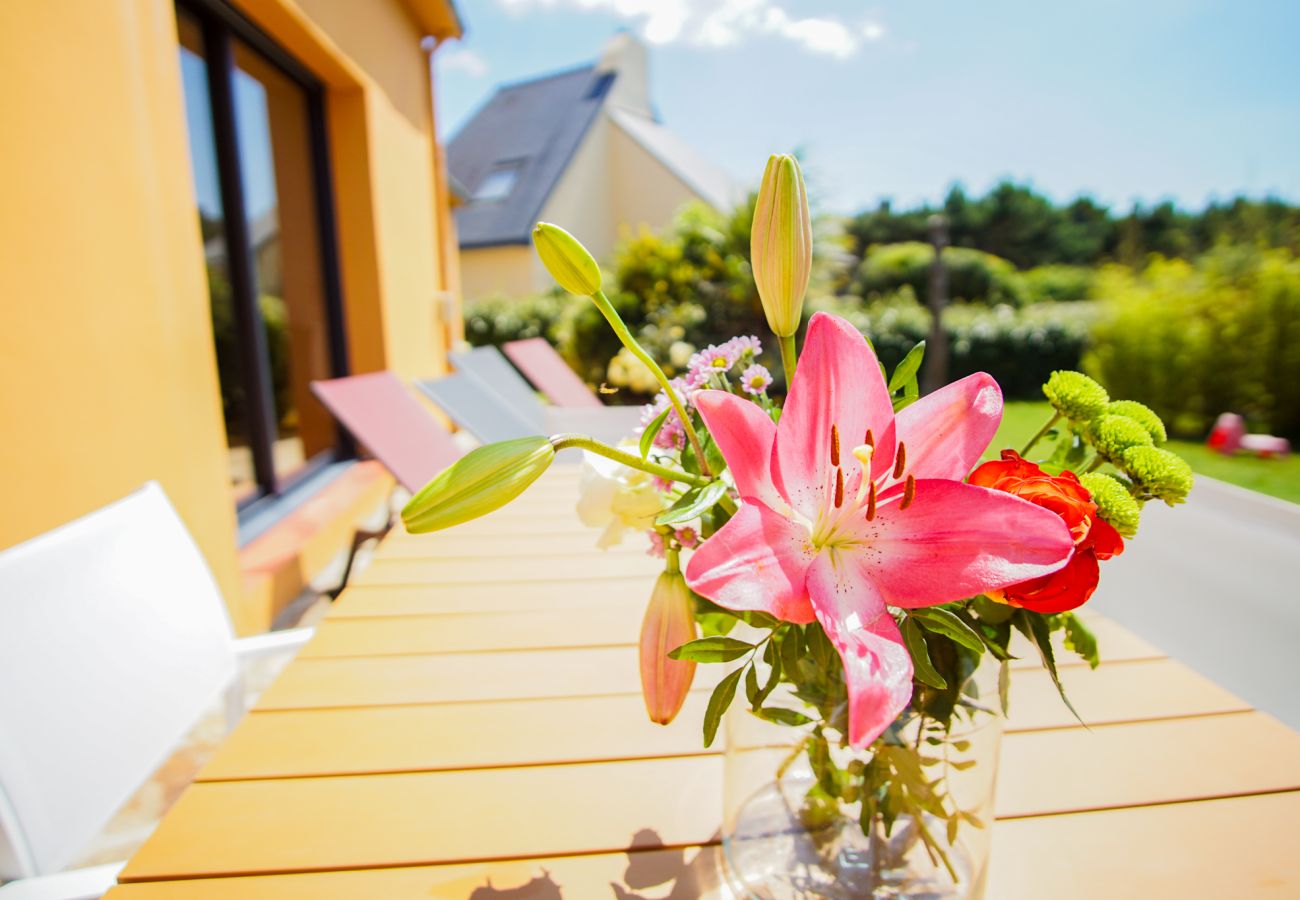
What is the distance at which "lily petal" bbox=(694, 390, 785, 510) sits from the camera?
1.37ft

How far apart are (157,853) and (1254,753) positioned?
45.8 inches

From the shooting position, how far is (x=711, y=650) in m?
0.47

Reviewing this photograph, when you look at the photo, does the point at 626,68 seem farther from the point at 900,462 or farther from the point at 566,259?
the point at 900,462

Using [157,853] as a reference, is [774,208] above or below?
above

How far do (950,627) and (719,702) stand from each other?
17 centimetres

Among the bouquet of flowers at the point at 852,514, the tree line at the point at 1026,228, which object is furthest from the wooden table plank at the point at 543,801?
the tree line at the point at 1026,228

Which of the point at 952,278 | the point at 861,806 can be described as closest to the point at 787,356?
the point at 861,806

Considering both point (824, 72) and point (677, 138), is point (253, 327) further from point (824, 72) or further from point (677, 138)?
point (824, 72)

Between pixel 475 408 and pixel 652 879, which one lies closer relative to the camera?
pixel 652 879

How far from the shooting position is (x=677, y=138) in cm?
1870

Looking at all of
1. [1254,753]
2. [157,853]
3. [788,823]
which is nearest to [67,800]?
[157,853]

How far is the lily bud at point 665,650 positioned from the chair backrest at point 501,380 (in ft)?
10.2

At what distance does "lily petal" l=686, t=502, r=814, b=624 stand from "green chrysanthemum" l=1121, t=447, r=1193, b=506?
25cm

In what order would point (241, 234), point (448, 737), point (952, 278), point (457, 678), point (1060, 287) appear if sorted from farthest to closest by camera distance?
point (1060, 287), point (952, 278), point (241, 234), point (457, 678), point (448, 737)
